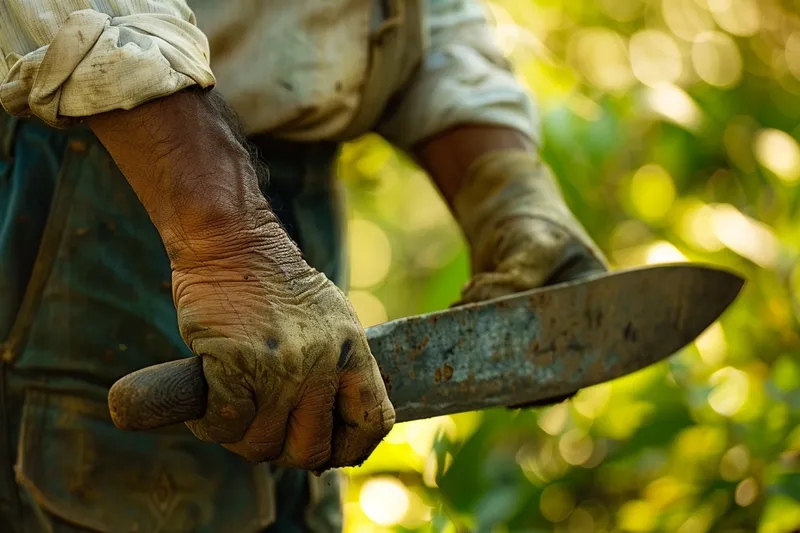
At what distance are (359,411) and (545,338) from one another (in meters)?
0.33

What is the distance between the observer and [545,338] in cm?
110

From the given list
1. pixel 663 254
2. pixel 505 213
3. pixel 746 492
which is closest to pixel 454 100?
pixel 505 213

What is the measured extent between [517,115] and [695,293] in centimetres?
32

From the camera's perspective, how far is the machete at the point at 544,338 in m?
1.00

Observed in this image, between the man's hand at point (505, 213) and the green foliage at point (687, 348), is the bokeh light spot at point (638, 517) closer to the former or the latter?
the green foliage at point (687, 348)

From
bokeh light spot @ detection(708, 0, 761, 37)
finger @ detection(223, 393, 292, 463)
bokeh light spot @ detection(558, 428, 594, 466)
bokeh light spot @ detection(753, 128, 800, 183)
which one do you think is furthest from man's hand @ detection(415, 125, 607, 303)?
bokeh light spot @ detection(708, 0, 761, 37)

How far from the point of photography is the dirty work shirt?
2.56 ft

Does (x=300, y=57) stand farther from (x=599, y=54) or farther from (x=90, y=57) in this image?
(x=599, y=54)


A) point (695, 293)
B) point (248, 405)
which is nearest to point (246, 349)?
point (248, 405)

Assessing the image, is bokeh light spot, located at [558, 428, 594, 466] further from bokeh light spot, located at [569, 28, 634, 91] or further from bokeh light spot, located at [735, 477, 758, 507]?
bokeh light spot, located at [569, 28, 634, 91]

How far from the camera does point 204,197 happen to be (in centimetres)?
79

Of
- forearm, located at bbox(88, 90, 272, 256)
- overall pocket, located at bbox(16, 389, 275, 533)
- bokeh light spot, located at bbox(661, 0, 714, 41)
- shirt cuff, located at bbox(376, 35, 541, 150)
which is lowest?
bokeh light spot, located at bbox(661, 0, 714, 41)

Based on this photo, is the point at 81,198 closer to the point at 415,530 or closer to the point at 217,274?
the point at 217,274

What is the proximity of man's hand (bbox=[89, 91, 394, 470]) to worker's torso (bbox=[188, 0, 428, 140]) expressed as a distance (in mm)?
266
